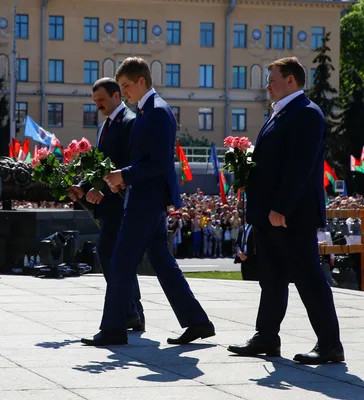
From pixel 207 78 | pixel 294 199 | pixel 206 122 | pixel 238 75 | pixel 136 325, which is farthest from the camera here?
pixel 238 75

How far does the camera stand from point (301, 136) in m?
7.04

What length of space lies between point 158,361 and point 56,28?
214 feet

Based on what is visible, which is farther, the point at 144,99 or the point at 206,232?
the point at 206,232

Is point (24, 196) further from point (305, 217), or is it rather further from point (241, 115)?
point (241, 115)

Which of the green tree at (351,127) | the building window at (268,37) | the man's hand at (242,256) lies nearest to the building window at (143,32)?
the building window at (268,37)

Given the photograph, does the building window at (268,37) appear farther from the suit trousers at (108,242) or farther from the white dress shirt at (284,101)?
the white dress shirt at (284,101)

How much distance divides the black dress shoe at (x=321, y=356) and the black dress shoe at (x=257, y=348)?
10.9 inches

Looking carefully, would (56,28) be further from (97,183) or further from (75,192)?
(97,183)

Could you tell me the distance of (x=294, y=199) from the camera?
6.96m

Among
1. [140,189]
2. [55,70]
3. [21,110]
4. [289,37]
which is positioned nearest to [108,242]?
[140,189]

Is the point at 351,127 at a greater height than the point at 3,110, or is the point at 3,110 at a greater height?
the point at 3,110

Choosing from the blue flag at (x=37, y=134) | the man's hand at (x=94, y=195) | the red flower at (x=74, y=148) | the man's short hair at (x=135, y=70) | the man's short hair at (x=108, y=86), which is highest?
the blue flag at (x=37, y=134)

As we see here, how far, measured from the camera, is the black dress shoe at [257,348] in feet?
24.3

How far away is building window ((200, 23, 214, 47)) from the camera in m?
73.2
